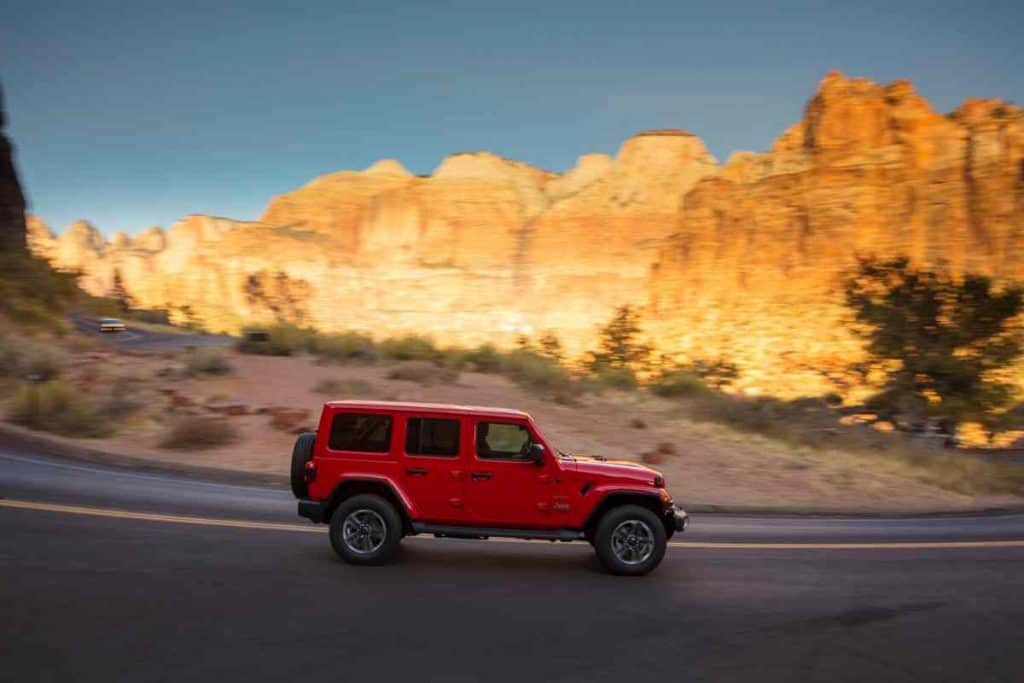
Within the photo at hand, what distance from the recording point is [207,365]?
20906 mm

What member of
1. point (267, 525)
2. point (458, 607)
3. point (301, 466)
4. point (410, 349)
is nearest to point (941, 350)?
point (410, 349)

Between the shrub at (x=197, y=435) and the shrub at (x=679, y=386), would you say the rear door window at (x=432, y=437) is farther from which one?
the shrub at (x=679, y=386)

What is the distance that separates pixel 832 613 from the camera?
6.59m

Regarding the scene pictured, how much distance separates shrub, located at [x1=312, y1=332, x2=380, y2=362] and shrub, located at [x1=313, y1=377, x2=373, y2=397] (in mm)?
4423

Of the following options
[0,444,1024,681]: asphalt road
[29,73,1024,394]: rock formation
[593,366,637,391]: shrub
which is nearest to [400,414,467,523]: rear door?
[0,444,1024,681]: asphalt road

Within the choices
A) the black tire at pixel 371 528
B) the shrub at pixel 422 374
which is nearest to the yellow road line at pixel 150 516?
the black tire at pixel 371 528

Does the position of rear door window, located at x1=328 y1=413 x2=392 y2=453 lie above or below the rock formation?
below

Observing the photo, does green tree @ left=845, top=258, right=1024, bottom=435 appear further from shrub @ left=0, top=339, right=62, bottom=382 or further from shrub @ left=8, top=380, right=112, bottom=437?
shrub @ left=0, top=339, right=62, bottom=382

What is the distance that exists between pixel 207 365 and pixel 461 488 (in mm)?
15445

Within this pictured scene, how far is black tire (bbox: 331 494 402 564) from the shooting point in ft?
24.0

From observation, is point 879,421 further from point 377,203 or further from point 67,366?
point 377,203

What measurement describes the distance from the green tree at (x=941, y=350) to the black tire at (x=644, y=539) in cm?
2288

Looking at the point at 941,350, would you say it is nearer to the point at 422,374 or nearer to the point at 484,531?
the point at 422,374

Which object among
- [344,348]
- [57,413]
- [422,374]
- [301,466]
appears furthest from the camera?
[344,348]
